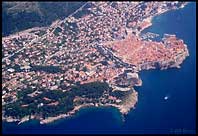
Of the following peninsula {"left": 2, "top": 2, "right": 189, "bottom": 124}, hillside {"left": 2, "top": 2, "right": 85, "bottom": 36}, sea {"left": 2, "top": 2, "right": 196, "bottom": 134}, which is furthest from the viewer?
hillside {"left": 2, "top": 2, "right": 85, "bottom": 36}

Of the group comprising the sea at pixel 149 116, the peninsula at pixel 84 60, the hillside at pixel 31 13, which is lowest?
the sea at pixel 149 116

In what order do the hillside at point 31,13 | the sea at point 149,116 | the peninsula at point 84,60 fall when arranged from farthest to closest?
the hillside at point 31,13
the peninsula at point 84,60
the sea at point 149,116

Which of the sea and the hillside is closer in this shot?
the sea

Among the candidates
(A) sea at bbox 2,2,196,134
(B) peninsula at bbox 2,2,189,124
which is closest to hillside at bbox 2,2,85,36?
(B) peninsula at bbox 2,2,189,124

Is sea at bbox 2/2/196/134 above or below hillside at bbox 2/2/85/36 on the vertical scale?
below

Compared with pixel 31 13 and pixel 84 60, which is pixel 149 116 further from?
pixel 31 13

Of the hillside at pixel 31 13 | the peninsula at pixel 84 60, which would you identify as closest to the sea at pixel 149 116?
the peninsula at pixel 84 60

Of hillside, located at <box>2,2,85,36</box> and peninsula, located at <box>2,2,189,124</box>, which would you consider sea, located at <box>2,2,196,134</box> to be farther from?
hillside, located at <box>2,2,85,36</box>

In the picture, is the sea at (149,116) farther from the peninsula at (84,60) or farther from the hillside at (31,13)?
the hillside at (31,13)

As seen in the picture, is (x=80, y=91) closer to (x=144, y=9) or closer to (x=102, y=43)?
(x=102, y=43)

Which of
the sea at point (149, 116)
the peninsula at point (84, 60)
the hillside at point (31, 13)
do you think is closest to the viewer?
the sea at point (149, 116)

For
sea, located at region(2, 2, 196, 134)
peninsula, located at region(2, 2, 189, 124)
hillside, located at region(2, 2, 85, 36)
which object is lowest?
sea, located at region(2, 2, 196, 134)
